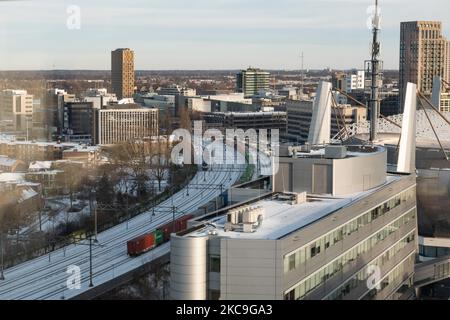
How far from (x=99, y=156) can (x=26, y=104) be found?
5.14 ft

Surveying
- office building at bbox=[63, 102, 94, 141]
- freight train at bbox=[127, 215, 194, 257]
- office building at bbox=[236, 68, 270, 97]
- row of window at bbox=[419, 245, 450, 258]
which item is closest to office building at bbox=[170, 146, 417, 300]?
row of window at bbox=[419, 245, 450, 258]

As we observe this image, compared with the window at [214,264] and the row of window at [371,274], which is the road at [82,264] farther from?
the window at [214,264]

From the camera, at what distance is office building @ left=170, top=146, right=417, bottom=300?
2311 mm

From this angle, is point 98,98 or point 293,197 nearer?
point 293,197

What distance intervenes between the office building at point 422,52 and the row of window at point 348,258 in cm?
1652

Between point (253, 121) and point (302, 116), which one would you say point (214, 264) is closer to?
point (302, 116)

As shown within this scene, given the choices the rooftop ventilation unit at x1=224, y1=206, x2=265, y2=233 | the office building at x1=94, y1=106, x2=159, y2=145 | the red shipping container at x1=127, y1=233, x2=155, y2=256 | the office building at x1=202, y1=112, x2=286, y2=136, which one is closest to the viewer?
the rooftop ventilation unit at x1=224, y1=206, x2=265, y2=233

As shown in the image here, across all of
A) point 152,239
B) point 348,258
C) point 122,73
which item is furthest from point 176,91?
point 348,258

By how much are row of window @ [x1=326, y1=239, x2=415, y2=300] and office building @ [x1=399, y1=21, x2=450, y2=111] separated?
54.2 feet

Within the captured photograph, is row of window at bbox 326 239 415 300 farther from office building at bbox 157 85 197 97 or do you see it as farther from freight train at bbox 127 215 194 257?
office building at bbox 157 85 197 97

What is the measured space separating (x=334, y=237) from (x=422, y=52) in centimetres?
1874

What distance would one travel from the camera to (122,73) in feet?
69.9

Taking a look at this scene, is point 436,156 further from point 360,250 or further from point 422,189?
point 360,250

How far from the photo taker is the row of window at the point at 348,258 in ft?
8.23
